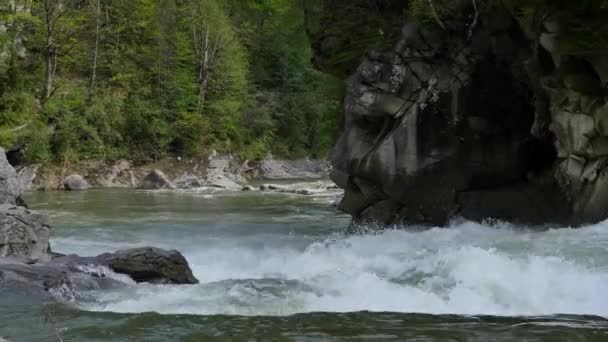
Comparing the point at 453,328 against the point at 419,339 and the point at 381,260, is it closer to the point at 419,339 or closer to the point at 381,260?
the point at 419,339

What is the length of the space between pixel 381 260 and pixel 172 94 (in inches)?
1198

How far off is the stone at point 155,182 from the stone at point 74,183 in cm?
272

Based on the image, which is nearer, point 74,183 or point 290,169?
point 74,183

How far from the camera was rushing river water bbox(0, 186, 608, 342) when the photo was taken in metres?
7.01

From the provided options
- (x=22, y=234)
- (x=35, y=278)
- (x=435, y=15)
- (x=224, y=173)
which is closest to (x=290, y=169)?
(x=224, y=173)

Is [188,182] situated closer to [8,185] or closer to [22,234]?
[8,185]

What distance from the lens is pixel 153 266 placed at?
10.3m

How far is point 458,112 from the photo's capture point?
49.5ft

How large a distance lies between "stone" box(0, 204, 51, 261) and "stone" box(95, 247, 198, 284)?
1463 millimetres

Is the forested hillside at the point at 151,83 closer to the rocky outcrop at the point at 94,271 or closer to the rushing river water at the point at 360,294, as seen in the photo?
the rushing river water at the point at 360,294

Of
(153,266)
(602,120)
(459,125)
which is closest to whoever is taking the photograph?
(153,266)

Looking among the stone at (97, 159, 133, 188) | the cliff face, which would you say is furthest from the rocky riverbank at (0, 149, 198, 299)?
the stone at (97, 159, 133, 188)

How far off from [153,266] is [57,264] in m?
1.68

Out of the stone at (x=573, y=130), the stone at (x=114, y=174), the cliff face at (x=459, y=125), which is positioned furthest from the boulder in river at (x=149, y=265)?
the stone at (x=114, y=174)
